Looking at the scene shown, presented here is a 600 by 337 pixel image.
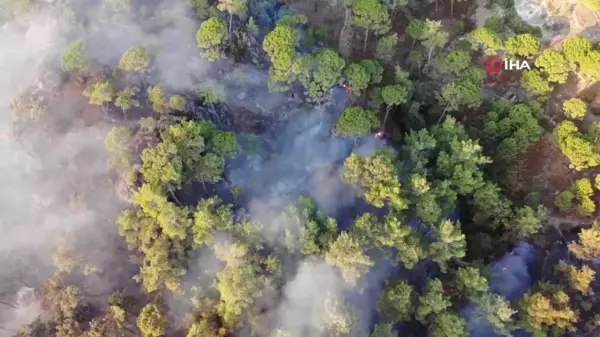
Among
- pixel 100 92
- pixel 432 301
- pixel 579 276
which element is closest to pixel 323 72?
pixel 100 92

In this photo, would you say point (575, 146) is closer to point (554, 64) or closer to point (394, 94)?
point (554, 64)

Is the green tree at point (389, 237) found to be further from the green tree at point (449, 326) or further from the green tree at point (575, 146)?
the green tree at point (575, 146)

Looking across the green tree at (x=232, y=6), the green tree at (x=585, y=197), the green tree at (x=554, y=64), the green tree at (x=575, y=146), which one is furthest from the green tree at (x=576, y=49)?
the green tree at (x=232, y=6)

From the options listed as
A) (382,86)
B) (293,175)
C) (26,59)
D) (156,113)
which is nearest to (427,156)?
(382,86)

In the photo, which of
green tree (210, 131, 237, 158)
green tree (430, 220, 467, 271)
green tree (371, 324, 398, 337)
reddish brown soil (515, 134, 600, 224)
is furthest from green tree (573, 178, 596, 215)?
green tree (210, 131, 237, 158)

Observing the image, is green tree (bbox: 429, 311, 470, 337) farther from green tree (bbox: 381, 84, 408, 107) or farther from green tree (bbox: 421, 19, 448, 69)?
green tree (bbox: 421, 19, 448, 69)

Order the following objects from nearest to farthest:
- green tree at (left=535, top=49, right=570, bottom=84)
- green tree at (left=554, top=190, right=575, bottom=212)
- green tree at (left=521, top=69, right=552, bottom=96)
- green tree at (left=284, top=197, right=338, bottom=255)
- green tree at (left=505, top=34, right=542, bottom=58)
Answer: green tree at (left=284, top=197, right=338, bottom=255) → green tree at (left=554, top=190, right=575, bottom=212) → green tree at (left=535, top=49, right=570, bottom=84) → green tree at (left=521, top=69, right=552, bottom=96) → green tree at (left=505, top=34, right=542, bottom=58)

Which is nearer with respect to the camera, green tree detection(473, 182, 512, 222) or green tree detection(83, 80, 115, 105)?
green tree detection(83, 80, 115, 105)

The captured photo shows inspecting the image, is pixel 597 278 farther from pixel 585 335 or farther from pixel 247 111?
pixel 247 111
